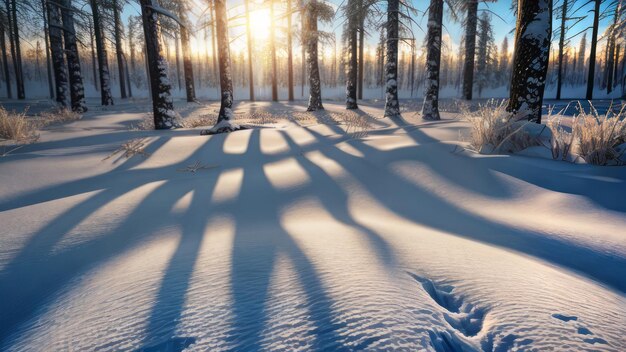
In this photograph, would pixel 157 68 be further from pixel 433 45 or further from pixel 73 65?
pixel 73 65

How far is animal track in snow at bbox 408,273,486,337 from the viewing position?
93 centimetres

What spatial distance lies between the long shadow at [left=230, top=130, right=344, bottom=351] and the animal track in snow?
376 mm

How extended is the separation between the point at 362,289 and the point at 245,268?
0.49 meters

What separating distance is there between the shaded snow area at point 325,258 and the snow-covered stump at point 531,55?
5.49ft

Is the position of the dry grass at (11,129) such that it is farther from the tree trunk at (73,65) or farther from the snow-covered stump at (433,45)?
the snow-covered stump at (433,45)

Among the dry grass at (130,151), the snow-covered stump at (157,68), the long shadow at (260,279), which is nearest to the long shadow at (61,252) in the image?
the long shadow at (260,279)

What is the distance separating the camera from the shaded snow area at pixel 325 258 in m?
0.86

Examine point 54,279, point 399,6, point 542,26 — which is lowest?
point 54,279

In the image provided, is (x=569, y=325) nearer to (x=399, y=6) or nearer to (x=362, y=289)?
(x=362, y=289)

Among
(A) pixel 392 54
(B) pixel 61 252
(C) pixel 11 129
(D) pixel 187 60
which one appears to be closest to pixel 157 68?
(C) pixel 11 129

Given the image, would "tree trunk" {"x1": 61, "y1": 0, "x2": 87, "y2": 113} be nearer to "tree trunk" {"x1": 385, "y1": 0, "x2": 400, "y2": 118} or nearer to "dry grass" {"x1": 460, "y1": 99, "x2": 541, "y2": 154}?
"tree trunk" {"x1": 385, "y1": 0, "x2": 400, "y2": 118}

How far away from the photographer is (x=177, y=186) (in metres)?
2.89

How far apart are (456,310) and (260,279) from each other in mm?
684

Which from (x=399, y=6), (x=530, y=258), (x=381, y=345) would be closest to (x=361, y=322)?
A: (x=381, y=345)
